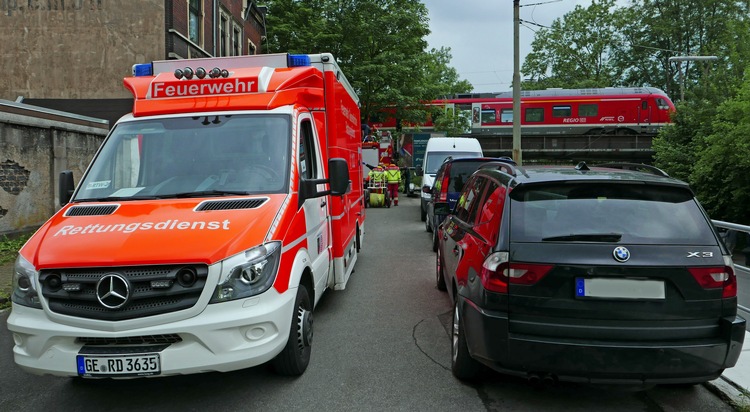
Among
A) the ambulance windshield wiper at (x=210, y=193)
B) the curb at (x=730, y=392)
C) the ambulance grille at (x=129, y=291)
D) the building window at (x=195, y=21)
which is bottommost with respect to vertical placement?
the curb at (x=730, y=392)

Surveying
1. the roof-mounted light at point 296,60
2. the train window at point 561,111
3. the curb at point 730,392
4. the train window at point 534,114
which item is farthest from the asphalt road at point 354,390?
the train window at point 561,111

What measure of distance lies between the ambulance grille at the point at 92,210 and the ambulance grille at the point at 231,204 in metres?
0.70

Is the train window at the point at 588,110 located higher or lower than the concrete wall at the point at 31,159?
higher

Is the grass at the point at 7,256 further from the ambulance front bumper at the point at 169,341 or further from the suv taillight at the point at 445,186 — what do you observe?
the suv taillight at the point at 445,186

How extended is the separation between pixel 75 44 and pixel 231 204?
58.0ft

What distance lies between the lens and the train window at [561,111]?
3179 cm

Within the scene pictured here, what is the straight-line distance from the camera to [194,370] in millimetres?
3135

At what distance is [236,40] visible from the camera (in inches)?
953

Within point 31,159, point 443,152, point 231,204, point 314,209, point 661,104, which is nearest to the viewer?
point 231,204

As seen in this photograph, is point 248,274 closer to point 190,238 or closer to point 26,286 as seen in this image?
point 190,238

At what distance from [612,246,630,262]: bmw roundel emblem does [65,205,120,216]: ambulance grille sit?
3554 mm

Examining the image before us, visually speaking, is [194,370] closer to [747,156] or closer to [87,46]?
[747,156]

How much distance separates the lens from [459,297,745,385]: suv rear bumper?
3002 millimetres

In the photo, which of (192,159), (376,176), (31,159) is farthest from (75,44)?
(192,159)
